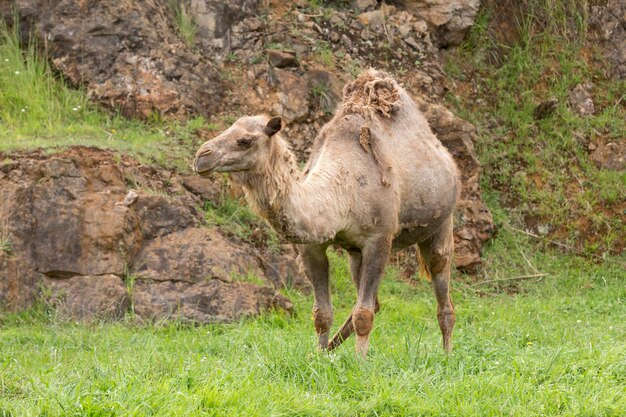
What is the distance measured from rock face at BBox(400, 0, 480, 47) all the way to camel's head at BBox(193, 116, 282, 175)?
8.17 m

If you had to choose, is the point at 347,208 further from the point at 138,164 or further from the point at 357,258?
the point at 138,164

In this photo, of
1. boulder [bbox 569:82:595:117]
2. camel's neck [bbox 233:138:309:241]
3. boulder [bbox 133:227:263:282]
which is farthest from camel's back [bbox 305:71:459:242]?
boulder [bbox 569:82:595:117]

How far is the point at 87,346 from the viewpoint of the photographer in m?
8.67

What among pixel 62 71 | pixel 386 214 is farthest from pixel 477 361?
pixel 62 71

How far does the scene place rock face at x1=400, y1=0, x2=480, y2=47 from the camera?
1441cm

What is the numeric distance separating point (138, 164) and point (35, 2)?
311 cm

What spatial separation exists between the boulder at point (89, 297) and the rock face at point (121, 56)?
301 centimetres

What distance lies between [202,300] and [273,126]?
3.44m

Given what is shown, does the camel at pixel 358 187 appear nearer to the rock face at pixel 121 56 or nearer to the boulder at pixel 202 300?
the boulder at pixel 202 300

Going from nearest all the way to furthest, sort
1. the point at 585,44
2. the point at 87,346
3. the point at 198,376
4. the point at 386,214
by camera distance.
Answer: the point at 198,376, the point at 386,214, the point at 87,346, the point at 585,44

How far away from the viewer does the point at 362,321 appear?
24.2 ft

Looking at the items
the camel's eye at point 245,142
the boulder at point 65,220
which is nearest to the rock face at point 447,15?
the boulder at point 65,220

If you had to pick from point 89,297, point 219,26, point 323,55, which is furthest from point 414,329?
point 219,26

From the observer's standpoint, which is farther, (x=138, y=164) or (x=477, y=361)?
(x=138, y=164)
